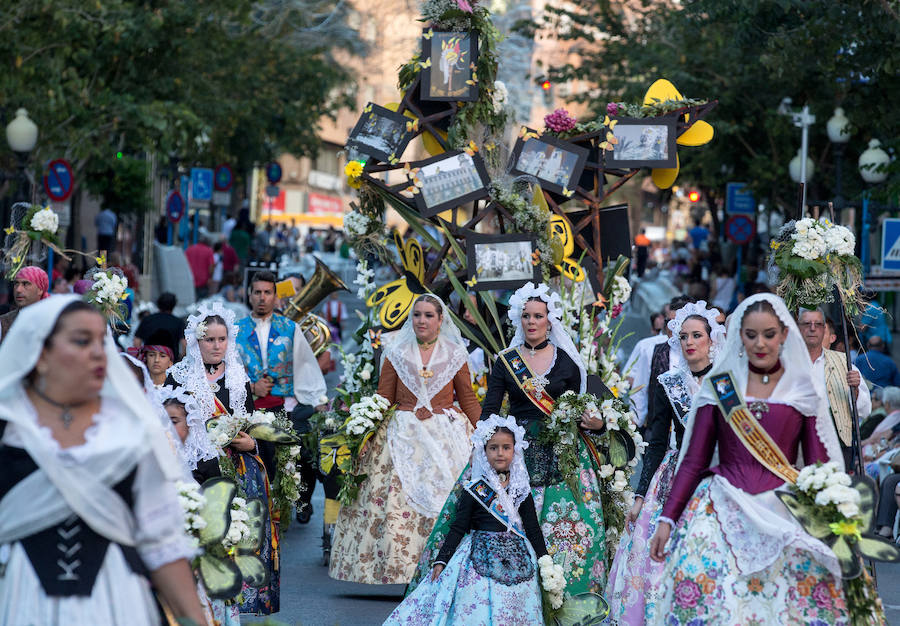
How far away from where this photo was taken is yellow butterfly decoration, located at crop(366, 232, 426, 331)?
11802 mm

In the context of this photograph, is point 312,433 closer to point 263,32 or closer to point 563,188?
point 563,188

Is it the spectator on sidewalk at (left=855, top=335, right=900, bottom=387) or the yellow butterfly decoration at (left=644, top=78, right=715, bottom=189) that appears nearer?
the yellow butterfly decoration at (left=644, top=78, right=715, bottom=189)

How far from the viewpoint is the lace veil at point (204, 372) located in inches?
334

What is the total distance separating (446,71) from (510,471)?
16.5 ft

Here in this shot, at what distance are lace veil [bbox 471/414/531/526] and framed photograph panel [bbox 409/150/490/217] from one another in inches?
158

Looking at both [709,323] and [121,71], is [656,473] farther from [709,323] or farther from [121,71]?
[121,71]

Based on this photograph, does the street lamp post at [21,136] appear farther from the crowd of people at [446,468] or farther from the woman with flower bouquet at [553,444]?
the woman with flower bouquet at [553,444]

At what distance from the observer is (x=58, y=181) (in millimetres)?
18594

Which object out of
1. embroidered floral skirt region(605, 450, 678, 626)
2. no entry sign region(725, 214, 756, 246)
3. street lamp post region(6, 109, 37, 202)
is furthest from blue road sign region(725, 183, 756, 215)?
embroidered floral skirt region(605, 450, 678, 626)

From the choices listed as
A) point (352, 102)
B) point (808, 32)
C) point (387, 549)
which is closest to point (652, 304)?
point (352, 102)

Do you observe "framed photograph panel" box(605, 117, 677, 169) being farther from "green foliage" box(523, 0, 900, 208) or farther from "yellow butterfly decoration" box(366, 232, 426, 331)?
"green foliage" box(523, 0, 900, 208)

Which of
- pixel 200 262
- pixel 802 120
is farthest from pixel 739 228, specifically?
pixel 200 262

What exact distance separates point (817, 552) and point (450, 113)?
6989 millimetres

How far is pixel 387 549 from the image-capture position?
9.84 metres
